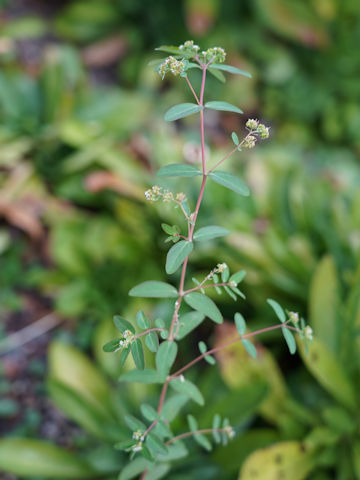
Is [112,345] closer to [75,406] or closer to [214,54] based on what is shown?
[214,54]

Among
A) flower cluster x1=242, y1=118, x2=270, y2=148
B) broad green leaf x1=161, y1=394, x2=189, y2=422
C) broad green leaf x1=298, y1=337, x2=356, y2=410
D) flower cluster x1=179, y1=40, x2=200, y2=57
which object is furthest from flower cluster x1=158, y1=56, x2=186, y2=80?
broad green leaf x1=298, y1=337, x2=356, y2=410

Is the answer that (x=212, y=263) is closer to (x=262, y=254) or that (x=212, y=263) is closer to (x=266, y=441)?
(x=262, y=254)

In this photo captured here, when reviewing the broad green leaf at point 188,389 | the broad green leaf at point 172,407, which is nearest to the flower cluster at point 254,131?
the broad green leaf at point 188,389

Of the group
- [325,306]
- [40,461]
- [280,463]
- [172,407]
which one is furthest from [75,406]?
[325,306]

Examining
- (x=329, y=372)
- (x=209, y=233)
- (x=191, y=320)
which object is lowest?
(x=329, y=372)

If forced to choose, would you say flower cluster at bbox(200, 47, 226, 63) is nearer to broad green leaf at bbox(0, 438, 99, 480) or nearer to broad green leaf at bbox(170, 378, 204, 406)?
broad green leaf at bbox(170, 378, 204, 406)

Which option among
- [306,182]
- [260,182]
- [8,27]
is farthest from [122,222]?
[8,27]
